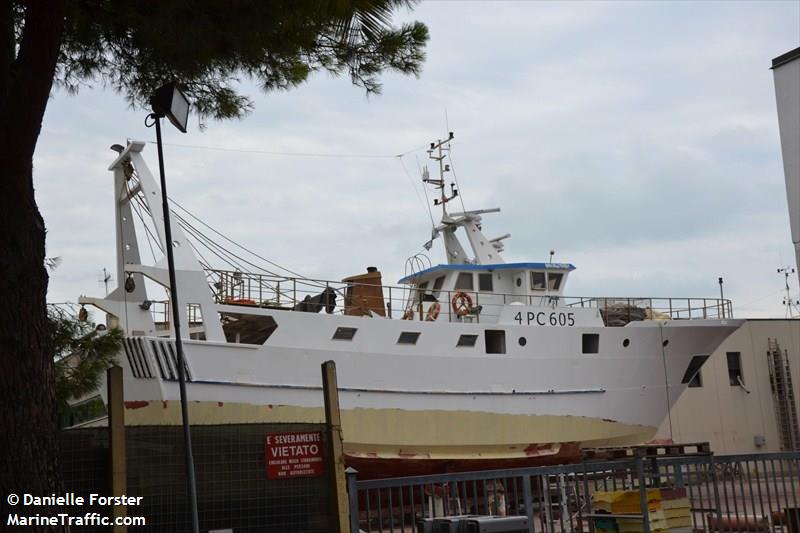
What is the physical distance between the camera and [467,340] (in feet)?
54.7

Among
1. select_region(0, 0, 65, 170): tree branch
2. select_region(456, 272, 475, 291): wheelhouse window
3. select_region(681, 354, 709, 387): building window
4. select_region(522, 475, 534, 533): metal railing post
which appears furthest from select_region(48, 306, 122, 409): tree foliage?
select_region(681, 354, 709, 387): building window

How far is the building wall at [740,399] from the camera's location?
2389 centimetres

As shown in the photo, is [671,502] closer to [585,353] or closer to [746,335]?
[585,353]

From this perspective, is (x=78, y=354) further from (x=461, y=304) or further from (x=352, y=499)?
(x=461, y=304)

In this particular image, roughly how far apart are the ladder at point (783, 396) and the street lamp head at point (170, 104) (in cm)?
2274

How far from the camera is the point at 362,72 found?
765cm

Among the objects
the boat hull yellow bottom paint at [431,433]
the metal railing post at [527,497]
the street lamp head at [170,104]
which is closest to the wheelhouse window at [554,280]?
the boat hull yellow bottom paint at [431,433]

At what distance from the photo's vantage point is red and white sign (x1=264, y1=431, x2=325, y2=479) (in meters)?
6.73

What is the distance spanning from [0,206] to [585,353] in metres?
14.2

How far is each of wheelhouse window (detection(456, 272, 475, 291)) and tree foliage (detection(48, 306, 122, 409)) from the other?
11899mm

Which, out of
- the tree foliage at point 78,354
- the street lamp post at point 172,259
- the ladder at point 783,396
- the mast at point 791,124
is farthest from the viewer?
the ladder at point 783,396

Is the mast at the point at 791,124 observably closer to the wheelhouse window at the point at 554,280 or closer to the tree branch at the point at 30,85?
the wheelhouse window at the point at 554,280

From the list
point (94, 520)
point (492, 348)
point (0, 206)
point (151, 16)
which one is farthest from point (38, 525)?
point (492, 348)

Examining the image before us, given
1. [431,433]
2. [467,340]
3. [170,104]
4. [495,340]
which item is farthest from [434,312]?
[170,104]
